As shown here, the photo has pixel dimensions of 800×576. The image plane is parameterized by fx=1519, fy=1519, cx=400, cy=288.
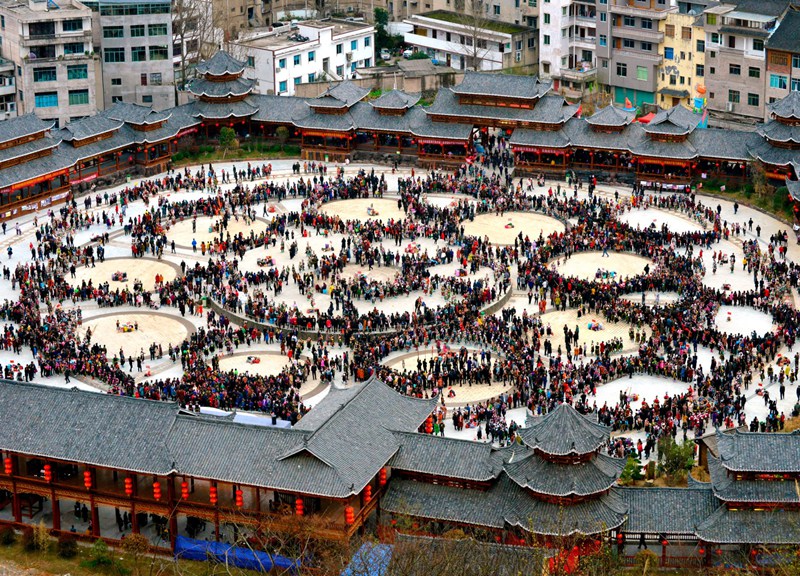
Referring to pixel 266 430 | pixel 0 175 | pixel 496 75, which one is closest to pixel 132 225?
pixel 0 175

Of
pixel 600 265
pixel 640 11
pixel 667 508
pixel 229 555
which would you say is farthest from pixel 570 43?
pixel 229 555

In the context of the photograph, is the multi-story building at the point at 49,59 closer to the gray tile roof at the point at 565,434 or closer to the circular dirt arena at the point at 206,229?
the circular dirt arena at the point at 206,229

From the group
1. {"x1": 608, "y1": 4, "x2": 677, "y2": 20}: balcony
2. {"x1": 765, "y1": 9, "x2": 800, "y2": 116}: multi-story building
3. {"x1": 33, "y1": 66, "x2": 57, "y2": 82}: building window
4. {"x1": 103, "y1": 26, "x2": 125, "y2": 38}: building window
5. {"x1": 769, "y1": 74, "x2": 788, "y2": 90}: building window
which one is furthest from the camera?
{"x1": 608, "y1": 4, "x2": 677, "y2": 20}: balcony

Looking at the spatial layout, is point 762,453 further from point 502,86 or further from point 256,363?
point 502,86

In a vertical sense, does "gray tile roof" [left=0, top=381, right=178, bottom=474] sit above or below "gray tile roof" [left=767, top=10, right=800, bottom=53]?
below

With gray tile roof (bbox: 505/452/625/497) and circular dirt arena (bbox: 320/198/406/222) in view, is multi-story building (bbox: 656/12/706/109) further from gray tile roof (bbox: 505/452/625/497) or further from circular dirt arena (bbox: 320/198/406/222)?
gray tile roof (bbox: 505/452/625/497)

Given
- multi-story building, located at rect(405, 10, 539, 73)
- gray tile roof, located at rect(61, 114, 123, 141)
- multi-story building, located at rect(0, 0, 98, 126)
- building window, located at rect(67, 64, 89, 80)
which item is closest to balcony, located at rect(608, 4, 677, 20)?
multi-story building, located at rect(405, 10, 539, 73)
